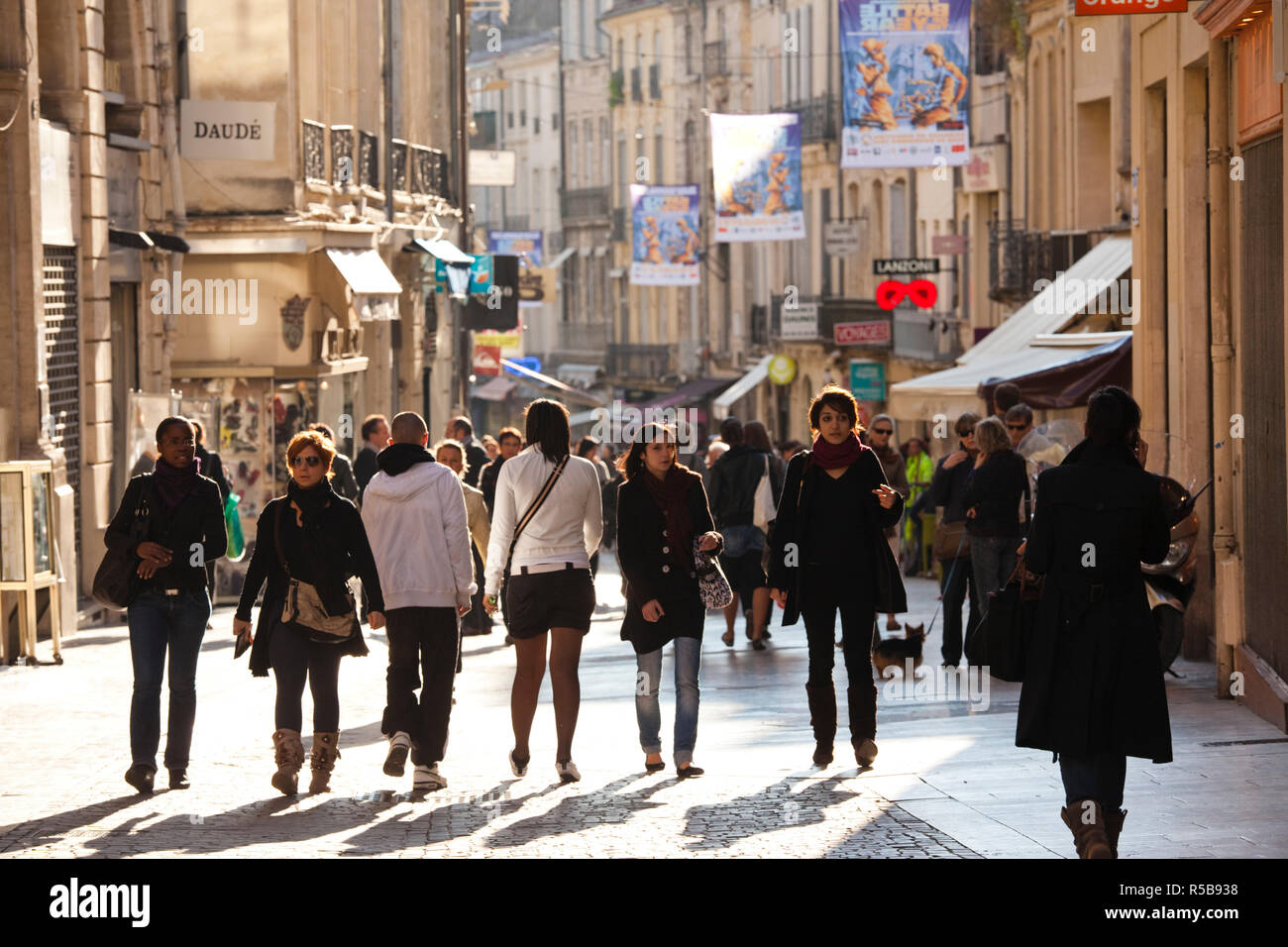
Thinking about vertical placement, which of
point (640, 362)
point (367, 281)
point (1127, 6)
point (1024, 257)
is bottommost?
point (640, 362)

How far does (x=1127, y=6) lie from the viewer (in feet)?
43.4

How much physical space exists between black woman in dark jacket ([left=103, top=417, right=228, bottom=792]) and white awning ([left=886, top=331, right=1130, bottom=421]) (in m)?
11.5

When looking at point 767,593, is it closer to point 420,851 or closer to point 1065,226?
point 420,851

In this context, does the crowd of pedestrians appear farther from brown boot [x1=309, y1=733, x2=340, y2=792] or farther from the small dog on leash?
the small dog on leash

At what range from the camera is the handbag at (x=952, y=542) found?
15.5m

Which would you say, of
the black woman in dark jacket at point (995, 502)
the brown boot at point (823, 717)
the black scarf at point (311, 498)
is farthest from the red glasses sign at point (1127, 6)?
the black scarf at point (311, 498)

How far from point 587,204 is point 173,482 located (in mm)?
66786

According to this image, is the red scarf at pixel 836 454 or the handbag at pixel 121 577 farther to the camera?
the red scarf at pixel 836 454

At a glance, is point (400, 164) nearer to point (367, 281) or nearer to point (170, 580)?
point (367, 281)

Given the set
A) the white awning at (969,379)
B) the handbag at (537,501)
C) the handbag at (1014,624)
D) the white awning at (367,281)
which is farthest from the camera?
the white awning at (367,281)

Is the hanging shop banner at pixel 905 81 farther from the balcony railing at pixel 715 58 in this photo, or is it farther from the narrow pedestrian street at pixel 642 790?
the balcony railing at pixel 715 58

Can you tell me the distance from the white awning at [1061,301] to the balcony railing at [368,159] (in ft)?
26.5

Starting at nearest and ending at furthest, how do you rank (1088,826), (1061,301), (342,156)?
(1088,826)
(1061,301)
(342,156)

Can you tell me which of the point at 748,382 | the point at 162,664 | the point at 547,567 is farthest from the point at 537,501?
the point at 748,382
